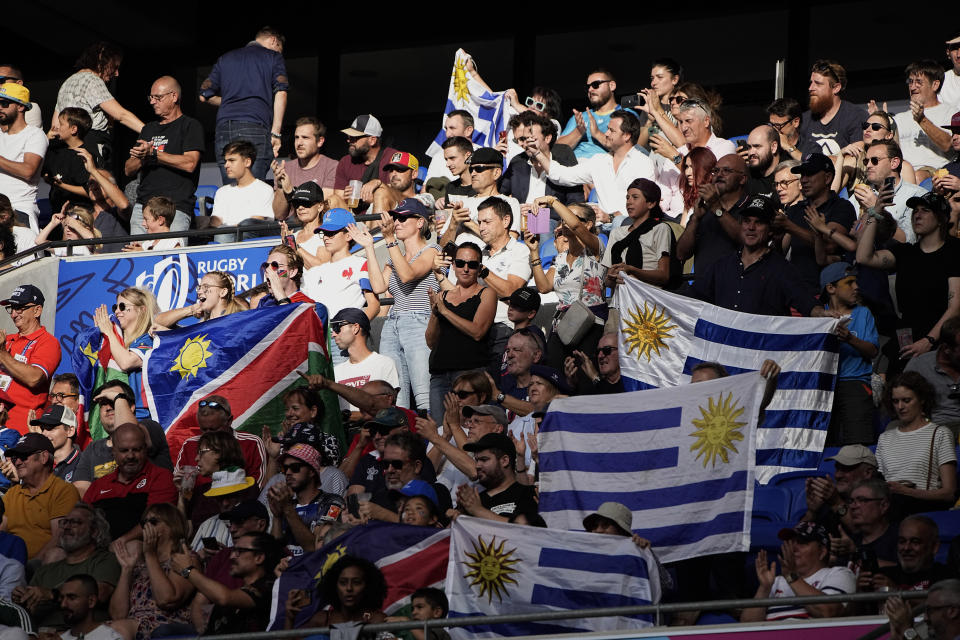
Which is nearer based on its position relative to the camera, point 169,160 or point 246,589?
point 246,589

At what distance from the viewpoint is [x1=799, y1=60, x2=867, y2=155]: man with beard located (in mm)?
13750

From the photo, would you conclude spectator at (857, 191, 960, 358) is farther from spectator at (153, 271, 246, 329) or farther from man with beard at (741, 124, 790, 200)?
spectator at (153, 271, 246, 329)

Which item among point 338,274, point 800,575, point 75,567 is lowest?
point 75,567

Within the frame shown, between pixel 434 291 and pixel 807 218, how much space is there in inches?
113

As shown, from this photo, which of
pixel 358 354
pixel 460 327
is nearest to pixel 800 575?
pixel 460 327

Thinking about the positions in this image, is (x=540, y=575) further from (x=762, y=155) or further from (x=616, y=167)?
(x=616, y=167)

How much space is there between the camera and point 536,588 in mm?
8836

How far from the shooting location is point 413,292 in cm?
1289

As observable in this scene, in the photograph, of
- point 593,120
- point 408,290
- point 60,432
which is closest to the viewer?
point 60,432

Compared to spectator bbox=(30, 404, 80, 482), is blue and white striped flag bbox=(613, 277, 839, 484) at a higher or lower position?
higher

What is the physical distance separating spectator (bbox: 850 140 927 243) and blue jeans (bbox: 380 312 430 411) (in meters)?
3.33

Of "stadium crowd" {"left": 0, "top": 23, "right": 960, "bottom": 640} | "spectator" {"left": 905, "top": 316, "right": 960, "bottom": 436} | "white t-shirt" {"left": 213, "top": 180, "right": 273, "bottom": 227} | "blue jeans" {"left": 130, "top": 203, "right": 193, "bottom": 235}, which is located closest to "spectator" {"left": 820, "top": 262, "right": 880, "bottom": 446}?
"stadium crowd" {"left": 0, "top": 23, "right": 960, "bottom": 640}

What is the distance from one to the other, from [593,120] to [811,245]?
3.63 m

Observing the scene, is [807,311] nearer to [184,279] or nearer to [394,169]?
[394,169]
